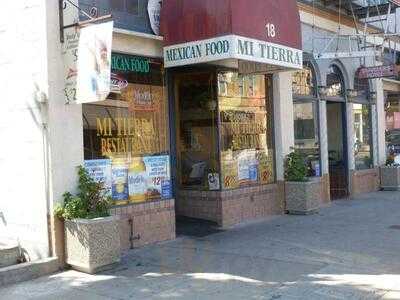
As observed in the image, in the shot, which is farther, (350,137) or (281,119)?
(350,137)

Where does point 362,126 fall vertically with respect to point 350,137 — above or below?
above

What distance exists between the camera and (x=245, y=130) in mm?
11969

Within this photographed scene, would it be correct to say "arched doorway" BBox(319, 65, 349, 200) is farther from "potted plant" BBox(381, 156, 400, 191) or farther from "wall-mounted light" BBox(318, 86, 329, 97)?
"potted plant" BBox(381, 156, 400, 191)

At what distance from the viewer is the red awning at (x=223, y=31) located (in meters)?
8.90

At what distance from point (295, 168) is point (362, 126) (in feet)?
17.3

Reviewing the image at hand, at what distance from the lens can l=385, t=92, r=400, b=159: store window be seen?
63.3 ft

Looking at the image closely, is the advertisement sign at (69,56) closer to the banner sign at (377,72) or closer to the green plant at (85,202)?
the green plant at (85,202)

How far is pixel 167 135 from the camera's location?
393 inches

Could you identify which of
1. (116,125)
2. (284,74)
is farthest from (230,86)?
(116,125)

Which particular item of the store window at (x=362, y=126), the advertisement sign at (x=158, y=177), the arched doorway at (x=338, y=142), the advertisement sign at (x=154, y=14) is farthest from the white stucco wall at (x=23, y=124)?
the store window at (x=362, y=126)

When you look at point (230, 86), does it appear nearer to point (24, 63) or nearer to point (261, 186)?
point (261, 186)

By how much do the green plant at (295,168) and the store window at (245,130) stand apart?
13.1 inches

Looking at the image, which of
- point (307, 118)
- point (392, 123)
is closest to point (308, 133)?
point (307, 118)

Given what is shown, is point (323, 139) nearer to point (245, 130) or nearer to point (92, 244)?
point (245, 130)
